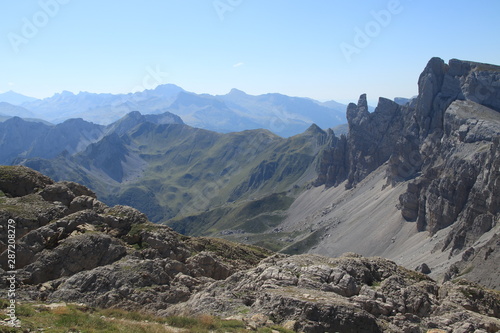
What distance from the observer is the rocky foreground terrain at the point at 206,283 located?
3200 cm

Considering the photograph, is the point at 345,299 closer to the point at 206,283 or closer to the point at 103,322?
the point at 206,283

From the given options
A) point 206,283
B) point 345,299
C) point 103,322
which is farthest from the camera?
point 206,283

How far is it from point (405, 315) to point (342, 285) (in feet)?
18.5

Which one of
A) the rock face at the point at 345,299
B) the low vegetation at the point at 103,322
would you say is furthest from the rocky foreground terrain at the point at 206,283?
the low vegetation at the point at 103,322

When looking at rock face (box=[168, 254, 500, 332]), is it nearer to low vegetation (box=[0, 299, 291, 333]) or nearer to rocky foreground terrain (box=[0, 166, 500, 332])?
rocky foreground terrain (box=[0, 166, 500, 332])

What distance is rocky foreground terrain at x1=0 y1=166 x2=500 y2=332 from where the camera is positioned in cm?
3200

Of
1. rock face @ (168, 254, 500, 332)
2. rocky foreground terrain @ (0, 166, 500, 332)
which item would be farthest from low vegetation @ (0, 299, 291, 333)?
rock face @ (168, 254, 500, 332)

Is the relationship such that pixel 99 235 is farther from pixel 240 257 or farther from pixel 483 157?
pixel 483 157

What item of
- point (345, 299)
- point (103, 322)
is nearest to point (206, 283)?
point (345, 299)

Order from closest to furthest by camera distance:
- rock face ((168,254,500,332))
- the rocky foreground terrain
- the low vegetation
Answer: the low vegetation → rock face ((168,254,500,332)) → the rocky foreground terrain

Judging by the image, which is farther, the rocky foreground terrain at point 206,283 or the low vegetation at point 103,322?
the rocky foreground terrain at point 206,283

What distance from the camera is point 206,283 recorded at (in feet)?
136

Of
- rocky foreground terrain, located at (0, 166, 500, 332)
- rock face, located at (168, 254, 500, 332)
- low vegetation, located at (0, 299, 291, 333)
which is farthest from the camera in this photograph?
rocky foreground terrain, located at (0, 166, 500, 332)

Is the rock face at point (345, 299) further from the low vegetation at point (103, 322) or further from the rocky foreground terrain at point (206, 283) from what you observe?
the low vegetation at point (103, 322)
